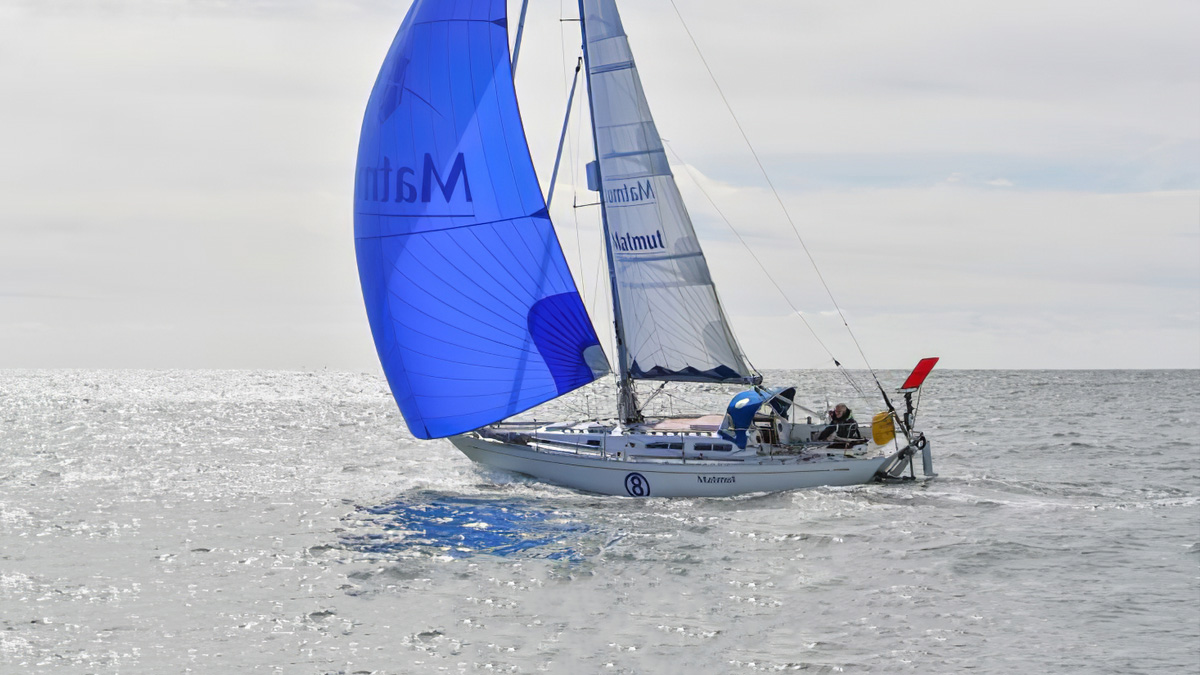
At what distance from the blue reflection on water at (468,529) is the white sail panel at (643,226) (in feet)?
18.9

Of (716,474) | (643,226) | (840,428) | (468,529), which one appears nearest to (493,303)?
(643,226)

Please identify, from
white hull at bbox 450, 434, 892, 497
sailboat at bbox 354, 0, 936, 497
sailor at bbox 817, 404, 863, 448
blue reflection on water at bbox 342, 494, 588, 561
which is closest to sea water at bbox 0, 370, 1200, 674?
blue reflection on water at bbox 342, 494, 588, 561

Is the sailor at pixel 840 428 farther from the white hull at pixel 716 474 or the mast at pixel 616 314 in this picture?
the mast at pixel 616 314

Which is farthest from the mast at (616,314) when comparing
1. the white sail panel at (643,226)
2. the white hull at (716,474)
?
the white hull at (716,474)

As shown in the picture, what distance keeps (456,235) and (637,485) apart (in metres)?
6.84

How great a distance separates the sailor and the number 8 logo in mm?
4529

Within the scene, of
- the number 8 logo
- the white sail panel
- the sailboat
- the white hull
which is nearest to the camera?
the white hull

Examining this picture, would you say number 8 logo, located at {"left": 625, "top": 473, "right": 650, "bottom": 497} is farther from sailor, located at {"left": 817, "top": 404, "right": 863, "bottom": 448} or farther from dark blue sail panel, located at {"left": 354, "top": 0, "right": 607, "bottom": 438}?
sailor, located at {"left": 817, "top": 404, "right": 863, "bottom": 448}

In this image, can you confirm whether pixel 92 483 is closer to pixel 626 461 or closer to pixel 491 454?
pixel 491 454

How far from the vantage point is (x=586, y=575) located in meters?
17.2

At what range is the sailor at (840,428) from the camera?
25.1 meters

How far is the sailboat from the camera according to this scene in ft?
78.8

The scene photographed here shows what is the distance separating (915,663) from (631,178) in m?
15.7

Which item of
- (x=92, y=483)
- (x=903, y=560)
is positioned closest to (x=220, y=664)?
(x=903, y=560)
